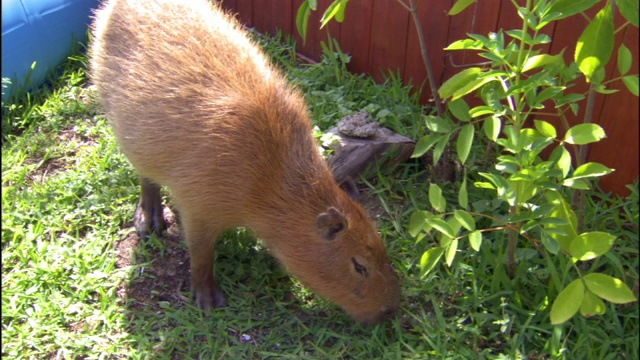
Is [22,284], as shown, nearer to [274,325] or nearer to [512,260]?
[274,325]

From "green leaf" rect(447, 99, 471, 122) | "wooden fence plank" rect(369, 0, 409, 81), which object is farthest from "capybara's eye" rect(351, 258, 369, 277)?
"wooden fence plank" rect(369, 0, 409, 81)

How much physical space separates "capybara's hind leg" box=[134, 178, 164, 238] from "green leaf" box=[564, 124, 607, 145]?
239 cm

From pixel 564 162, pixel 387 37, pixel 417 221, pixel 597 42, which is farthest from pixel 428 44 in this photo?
pixel 597 42

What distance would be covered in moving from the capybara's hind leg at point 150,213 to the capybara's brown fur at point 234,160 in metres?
0.30

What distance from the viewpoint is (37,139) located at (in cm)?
459

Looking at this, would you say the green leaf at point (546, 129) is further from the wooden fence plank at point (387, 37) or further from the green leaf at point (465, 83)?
the wooden fence plank at point (387, 37)

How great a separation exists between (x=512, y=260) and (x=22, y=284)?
2.55 m

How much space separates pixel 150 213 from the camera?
3.93 metres

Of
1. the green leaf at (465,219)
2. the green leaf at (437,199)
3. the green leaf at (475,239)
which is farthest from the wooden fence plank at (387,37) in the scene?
the green leaf at (475,239)

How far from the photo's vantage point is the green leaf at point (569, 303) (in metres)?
2.50

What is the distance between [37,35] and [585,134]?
13.4ft

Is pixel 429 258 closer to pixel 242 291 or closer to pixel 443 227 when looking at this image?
pixel 443 227

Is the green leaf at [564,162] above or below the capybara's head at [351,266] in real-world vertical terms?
above

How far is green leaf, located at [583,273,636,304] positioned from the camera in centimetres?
239
